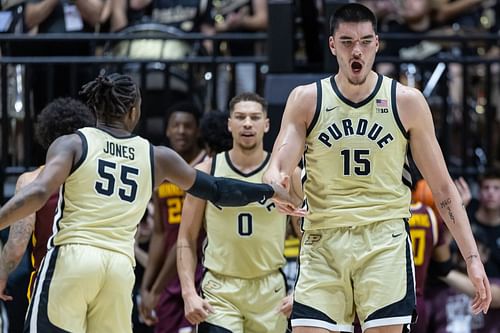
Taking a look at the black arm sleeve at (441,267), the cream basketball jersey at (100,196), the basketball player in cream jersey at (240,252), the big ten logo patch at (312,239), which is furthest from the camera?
the black arm sleeve at (441,267)

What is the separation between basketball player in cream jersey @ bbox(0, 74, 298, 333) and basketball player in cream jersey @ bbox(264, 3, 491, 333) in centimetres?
33

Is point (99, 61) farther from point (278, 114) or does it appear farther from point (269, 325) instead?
point (269, 325)

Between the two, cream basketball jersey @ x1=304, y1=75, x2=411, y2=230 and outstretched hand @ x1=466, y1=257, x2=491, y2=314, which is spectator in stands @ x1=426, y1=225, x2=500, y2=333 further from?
cream basketball jersey @ x1=304, y1=75, x2=411, y2=230

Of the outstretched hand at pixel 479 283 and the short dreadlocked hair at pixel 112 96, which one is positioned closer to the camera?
the outstretched hand at pixel 479 283

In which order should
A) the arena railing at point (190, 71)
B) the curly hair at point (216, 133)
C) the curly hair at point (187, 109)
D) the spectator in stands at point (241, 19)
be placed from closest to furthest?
the curly hair at point (216, 133) → the curly hair at point (187, 109) → the arena railing at point (190, 71) → the spectator in stands at point (241, 19)

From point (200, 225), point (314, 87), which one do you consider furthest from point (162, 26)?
point (314, 87)

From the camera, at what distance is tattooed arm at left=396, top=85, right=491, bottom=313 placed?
6316 mm

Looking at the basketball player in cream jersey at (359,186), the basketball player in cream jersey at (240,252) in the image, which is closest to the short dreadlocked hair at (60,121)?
the basketball player in cream jersey at (240,252)

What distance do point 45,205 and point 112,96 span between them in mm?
1095

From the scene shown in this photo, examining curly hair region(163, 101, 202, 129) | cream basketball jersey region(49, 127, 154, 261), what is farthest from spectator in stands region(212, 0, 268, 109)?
cream basketball jersey region(49, 127, 154, 261)

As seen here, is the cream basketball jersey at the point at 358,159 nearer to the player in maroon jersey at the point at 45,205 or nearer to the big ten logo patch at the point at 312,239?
the big ten logo patch at the point at 312,239

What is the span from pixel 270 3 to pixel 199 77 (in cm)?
132

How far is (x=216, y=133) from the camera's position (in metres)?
8.77

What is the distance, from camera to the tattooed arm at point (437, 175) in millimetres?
6316
